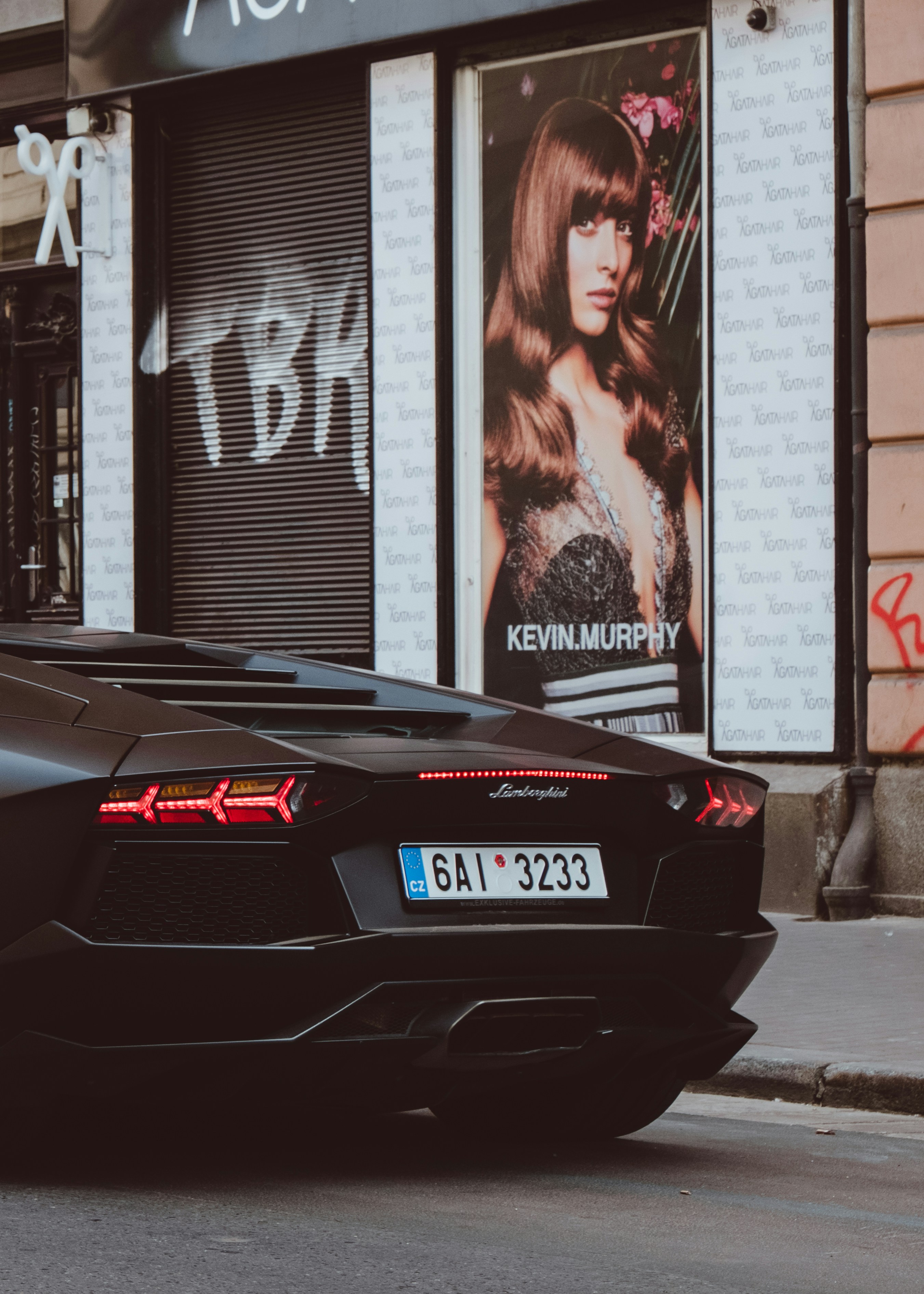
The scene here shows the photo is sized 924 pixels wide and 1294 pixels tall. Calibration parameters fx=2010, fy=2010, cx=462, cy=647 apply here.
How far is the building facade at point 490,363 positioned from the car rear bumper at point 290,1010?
5887mm

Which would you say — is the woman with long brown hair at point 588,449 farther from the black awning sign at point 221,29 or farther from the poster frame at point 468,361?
the black awning sign at point 221,29

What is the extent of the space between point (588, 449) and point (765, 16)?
2464 millimetres

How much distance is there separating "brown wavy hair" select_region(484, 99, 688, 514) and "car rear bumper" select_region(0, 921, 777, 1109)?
7026 mm

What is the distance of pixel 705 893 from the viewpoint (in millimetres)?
4578

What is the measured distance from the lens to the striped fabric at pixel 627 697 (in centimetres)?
1086

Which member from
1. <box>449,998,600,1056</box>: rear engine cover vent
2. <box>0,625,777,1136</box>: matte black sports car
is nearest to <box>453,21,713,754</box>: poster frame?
<box>0,625,777,1136</box>: matte black sports car

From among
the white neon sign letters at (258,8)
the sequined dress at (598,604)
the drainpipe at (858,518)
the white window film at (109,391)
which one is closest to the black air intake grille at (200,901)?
the drainpipe at (858,518)

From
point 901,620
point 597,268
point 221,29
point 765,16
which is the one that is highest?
point 221,29

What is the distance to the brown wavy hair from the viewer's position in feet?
36.2

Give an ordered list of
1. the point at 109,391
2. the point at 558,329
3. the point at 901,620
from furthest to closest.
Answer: the point at 109,391 → the point at 558,329 → the point at 901,620

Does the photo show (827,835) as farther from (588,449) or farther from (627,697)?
(588,449)

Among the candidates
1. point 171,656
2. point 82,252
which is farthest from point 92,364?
point 171,656

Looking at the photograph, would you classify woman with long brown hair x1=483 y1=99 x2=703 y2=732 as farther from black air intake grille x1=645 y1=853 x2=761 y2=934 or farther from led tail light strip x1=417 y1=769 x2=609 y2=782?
led tail light strip x1=417 y1=769 x2=609 y2=782

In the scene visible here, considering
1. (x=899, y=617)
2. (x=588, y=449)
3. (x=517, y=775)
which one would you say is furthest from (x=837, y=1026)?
(x=588, y=449)
